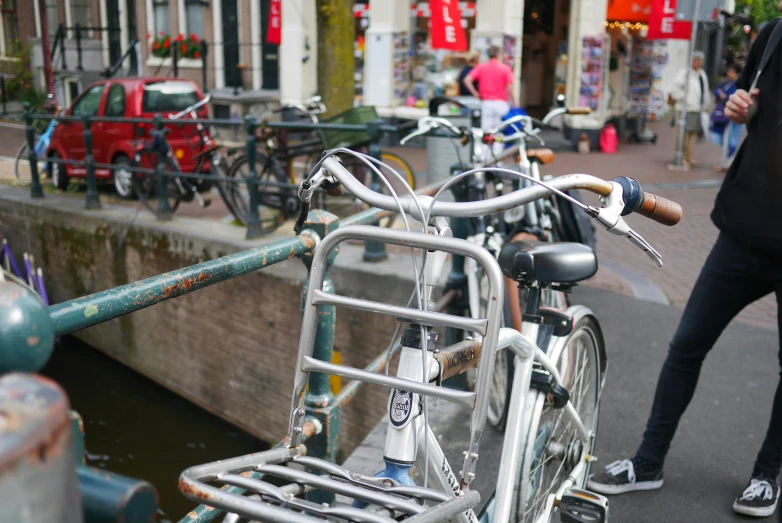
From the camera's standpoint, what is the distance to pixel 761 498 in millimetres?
2752

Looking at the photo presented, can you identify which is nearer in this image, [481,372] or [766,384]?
[481,372]

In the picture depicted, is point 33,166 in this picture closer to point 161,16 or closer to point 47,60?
point 47,60

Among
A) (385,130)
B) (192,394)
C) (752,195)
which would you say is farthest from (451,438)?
(192,394)

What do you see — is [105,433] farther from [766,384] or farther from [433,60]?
[433,60]

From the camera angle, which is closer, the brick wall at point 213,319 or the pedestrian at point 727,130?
the brick wall at point 213,319

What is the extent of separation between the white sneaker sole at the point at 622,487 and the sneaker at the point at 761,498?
0.32 metres

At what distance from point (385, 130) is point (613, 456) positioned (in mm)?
2914

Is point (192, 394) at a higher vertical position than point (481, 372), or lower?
lower

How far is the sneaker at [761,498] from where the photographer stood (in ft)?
9.01

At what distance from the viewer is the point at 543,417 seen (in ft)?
8.49

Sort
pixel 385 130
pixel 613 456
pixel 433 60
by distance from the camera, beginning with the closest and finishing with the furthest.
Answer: pixel 613 456 → pixel 385 130 → pixel 433 60

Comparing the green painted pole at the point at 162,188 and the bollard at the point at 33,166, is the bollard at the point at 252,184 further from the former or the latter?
the bollard at the point at 33,166

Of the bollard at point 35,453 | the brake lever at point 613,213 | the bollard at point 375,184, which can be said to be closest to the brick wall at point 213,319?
the bollard at point 375,184

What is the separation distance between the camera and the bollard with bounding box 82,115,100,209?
7.91m
